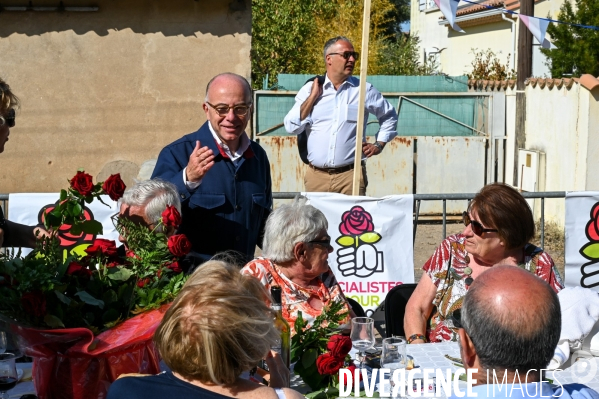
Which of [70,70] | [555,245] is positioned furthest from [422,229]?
[70,70]

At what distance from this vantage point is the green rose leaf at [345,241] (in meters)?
6.72

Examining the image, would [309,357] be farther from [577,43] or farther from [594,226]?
[577,43]

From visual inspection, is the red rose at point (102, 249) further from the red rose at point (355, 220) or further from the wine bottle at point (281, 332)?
the red rose at point (355, 220)

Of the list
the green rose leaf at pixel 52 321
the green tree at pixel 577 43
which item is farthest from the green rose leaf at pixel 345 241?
the green tree at pixel 577 43

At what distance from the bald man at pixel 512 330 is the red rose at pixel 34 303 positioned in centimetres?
145

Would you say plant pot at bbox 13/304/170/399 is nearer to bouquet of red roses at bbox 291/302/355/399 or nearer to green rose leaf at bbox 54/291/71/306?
green rose leaf at bbox 54/291/71/306

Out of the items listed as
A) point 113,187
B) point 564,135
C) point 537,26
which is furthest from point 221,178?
point 564,135

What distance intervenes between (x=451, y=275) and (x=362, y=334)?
3.41 feet

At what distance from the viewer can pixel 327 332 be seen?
3.44 m

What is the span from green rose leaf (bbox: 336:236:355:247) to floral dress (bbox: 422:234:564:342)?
2.17 metres

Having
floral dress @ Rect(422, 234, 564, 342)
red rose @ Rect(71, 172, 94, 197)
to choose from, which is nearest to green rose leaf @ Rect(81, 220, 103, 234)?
red rose @ Rect(71, 172, 94, 197)

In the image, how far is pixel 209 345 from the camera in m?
2.34

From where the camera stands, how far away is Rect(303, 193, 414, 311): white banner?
670cm

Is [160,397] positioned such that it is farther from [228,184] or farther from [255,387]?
[228,184]
